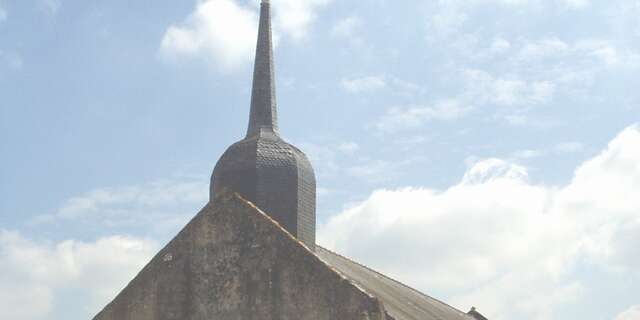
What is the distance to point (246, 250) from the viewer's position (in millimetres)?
18594

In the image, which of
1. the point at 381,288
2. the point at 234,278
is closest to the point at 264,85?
the point at 381,288

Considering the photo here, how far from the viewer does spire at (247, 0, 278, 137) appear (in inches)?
966

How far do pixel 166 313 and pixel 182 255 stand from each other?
4.38 feet

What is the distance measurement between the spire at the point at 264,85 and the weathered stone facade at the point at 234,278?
214 inches

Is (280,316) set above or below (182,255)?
below

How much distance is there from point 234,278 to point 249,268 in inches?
17.9

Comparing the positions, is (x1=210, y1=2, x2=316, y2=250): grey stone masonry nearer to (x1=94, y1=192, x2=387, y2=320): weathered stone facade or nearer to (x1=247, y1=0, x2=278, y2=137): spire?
(x1=247, y1=0, x2=278, y2=137): spire

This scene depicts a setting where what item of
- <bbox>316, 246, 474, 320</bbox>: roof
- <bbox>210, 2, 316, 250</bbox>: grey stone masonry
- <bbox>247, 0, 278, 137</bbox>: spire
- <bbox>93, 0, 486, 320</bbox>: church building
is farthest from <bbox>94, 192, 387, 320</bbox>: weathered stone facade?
<bbox>247, 0, 278, 137</bbox>: spire

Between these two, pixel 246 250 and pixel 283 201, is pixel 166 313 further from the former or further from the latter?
pixel 283 201

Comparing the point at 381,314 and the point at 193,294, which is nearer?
the point at 381,314

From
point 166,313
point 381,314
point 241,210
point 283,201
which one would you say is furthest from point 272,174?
point 381,314

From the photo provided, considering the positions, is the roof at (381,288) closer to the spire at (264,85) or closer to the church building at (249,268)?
the church building at (249,268)

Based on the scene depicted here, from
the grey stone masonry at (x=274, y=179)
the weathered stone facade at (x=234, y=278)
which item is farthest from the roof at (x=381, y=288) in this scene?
the weathered stone facade at (x=234, y=278)

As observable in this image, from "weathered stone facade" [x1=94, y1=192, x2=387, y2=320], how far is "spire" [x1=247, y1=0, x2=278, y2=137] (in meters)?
5.43
